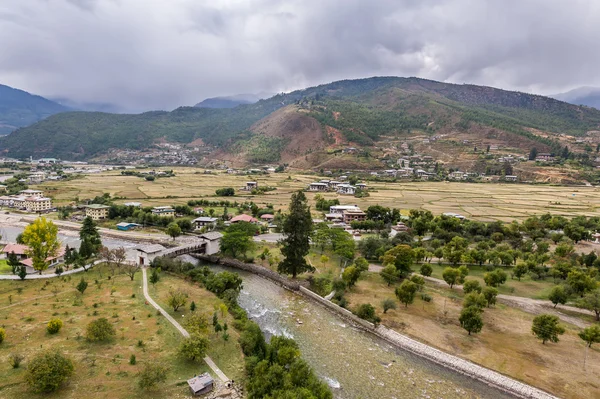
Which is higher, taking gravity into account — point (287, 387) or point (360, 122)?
point (360, 122)

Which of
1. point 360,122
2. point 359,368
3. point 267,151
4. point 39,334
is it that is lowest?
point 359,368

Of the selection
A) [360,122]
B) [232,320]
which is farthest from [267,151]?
[232,320]

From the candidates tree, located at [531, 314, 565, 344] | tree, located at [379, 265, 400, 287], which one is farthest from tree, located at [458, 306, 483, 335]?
tree, located at [379, 265, 400, 287]

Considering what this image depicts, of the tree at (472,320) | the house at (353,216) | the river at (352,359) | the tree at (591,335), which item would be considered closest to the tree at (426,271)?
the tree at (472,320)

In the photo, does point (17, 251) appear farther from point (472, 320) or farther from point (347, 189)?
point (347, 189)

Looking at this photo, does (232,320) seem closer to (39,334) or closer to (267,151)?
(39,334)

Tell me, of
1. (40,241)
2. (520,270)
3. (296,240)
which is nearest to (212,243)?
(296,240)

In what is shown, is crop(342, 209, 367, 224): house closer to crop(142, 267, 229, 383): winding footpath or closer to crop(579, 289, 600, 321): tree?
crop(579, 289, 600, 321): tree

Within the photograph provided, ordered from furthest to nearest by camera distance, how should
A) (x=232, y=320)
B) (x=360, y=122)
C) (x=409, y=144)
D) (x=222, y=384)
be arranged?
1. (x=360, y=122)
2. (x=409, y=144)
3. (x=232, y=320)
4. (x=222, y=384)
